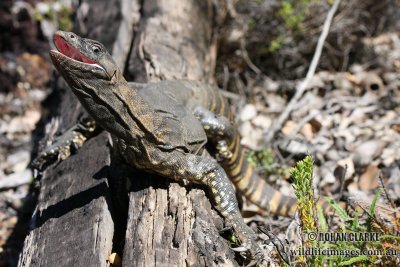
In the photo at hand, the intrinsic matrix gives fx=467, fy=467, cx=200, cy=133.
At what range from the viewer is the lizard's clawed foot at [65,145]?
4.78 meters

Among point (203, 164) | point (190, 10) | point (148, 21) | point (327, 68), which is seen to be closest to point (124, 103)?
point (203, 164)

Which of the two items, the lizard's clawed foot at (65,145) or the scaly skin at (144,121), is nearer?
the scaly skin at (144,121)

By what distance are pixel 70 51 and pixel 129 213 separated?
4.46 ft

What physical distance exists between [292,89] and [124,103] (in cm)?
453

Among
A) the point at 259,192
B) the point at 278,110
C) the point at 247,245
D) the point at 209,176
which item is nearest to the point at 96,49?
the point at 209,176

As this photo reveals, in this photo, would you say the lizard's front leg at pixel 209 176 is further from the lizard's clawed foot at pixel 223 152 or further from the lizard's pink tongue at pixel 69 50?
the lizard's pink tongue at pixel 69 50

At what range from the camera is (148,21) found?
6.04 meters

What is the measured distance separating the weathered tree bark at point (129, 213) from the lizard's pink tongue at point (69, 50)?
121 centimetres

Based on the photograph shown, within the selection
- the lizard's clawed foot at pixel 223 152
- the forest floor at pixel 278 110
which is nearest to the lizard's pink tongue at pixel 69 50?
the lizard's clawed foot at pixel 223 152

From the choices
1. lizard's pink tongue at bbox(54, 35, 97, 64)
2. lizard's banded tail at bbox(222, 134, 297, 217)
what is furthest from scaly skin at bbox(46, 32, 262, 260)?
lizard's banded tail at bbox(222, 134, 297, 217)

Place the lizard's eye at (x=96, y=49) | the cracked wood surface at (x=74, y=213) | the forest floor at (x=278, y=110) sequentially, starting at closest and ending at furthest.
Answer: the lizard's eye at (x=96, y=49) < the cracked wood surface at (x=74, y=213) < the forest floor at (x=278, y=110)

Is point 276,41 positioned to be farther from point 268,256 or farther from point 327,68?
point 268,256

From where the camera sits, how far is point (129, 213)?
380 cm

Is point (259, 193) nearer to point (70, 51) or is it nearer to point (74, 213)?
point (74, 213)
